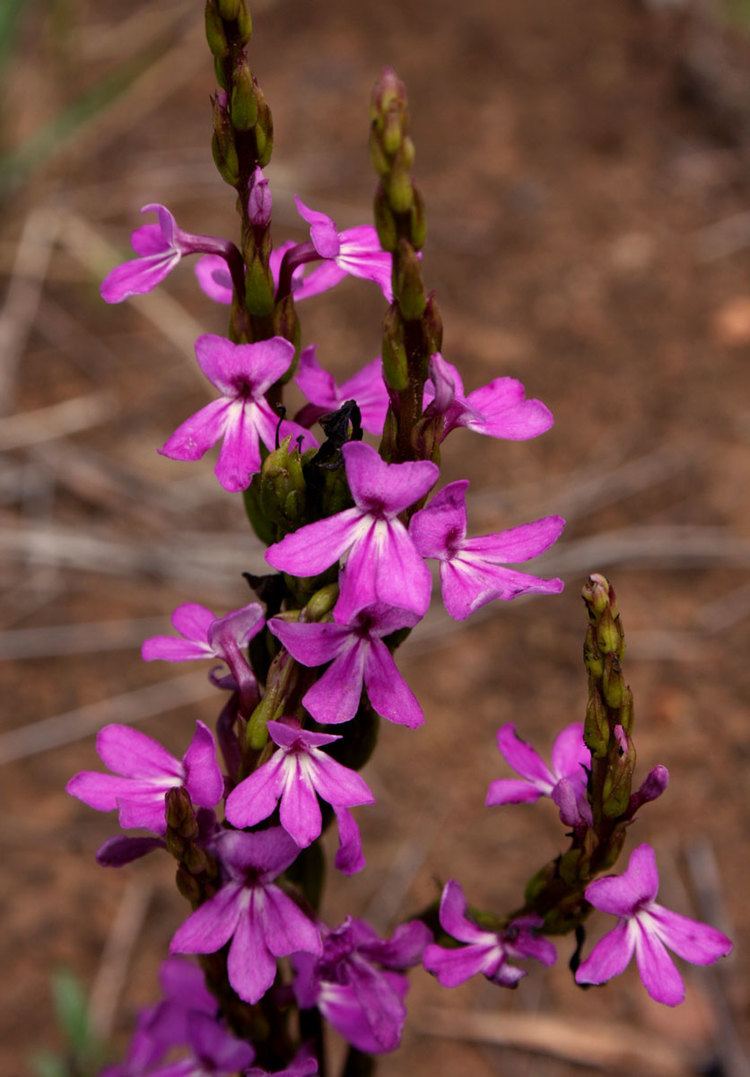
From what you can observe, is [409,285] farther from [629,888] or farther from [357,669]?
[629,888]

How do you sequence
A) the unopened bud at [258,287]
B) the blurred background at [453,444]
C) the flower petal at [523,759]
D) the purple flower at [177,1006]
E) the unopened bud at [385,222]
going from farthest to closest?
the blurred background at [453,444]
the purple flower at [177,1006]
the flower petal at [523,759]
the unopened bud at [258,287]
the unopened bud at [385,222]

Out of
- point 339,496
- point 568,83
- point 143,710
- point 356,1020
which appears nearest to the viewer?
point 339,496

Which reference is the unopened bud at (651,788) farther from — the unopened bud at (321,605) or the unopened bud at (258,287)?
the unopened bud at (258,287)

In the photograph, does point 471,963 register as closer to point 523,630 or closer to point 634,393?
point 523,630

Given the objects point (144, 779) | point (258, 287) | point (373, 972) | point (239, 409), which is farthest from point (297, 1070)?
point (258, 287)

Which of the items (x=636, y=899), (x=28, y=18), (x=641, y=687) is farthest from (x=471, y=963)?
(x=28, y=18)

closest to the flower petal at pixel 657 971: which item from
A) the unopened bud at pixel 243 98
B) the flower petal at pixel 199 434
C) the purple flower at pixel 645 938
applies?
the purple flower at pixel 645 938

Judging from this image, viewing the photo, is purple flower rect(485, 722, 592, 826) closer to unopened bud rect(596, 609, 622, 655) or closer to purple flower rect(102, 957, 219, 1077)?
unopened bud rect(596, 609, 622, 655)
